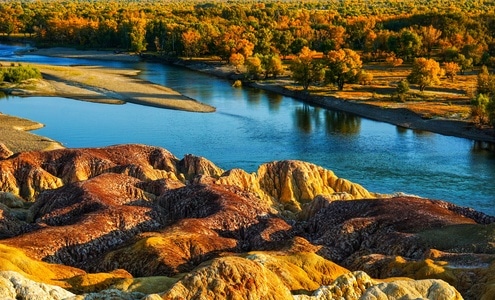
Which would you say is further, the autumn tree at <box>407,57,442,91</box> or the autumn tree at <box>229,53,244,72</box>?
the autumn tree at <box>229,53,244,72</box>

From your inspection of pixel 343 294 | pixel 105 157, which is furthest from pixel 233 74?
pixel 343 294

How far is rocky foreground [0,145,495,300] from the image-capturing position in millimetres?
20141

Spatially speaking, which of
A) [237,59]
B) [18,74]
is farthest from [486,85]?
[18,74]

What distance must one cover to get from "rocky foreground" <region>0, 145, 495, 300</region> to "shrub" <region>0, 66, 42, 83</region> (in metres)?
68.5

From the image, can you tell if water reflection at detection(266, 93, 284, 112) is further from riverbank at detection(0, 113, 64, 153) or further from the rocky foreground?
the rocky foreground

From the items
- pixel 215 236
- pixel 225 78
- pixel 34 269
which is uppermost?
pixel 34 269

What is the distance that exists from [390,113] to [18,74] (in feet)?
197

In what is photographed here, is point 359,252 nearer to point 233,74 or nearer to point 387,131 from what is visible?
point 387,131

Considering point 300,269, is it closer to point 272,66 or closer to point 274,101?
point 274,101

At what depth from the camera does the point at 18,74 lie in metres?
112

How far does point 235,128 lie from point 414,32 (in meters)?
67.3

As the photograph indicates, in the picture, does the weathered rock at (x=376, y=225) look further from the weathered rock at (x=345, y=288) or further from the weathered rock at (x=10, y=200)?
the weathered rock at (x=10, y=200)

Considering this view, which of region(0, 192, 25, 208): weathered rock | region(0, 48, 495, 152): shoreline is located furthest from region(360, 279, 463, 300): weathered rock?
region(0, 48, 495, 152): shoreline

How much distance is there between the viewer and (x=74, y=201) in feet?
119
